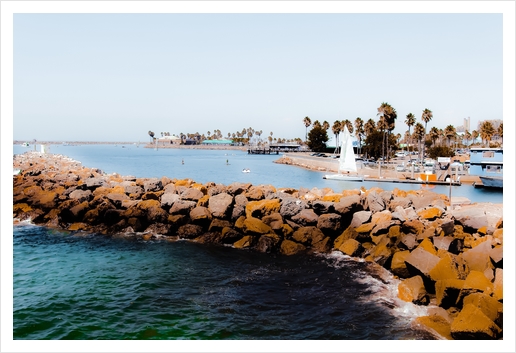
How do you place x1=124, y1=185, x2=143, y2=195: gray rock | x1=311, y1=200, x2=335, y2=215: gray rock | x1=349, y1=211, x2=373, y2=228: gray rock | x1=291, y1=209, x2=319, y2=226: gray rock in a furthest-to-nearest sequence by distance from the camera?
x1=124, y1=185, x2=143, y2=195: gray rock, x1=311, y1=200, x2=335, y2=215: gray rock, x1=291, y1=209, x2=319, y2=226: gray rock, x1=349, y1=211, x2=373, y2=228: gray rock

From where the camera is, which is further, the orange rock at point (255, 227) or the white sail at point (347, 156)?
the white sail at point (347, 156)

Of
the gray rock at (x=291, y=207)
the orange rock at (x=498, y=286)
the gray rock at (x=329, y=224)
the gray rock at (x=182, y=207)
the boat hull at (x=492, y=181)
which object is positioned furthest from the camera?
the boat hull at (x=492, y=181)

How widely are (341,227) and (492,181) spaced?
43054 millimetres

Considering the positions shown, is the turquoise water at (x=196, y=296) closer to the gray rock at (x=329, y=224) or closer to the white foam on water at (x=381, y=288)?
the white foam on water at (x=381, y=288)

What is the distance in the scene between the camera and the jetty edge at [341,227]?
1239 cm

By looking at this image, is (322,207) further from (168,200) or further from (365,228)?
(168,200)

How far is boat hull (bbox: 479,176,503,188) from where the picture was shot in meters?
54.7

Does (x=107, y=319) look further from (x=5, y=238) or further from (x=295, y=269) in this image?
(x=295, y=269)

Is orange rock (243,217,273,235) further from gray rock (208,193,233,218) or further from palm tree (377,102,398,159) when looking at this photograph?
palm tree (377,102,398,159)

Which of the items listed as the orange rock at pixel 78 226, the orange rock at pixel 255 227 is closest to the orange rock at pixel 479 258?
the orange rock at pixel 255 227

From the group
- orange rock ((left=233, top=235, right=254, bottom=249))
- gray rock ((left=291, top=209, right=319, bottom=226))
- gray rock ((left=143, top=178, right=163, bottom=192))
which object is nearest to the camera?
orange rock ((left=233, top=235, right=254, bottom=249))

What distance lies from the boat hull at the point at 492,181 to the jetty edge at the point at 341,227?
36.1 metres

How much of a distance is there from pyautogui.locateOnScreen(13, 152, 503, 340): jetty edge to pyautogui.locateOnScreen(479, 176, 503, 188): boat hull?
36.1 m

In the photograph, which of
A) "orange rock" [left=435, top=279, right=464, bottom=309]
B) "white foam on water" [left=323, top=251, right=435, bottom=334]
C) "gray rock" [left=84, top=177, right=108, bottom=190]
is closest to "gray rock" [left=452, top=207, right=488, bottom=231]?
"white foam on water" [left=323, top=251, right=435, bottom=334]
